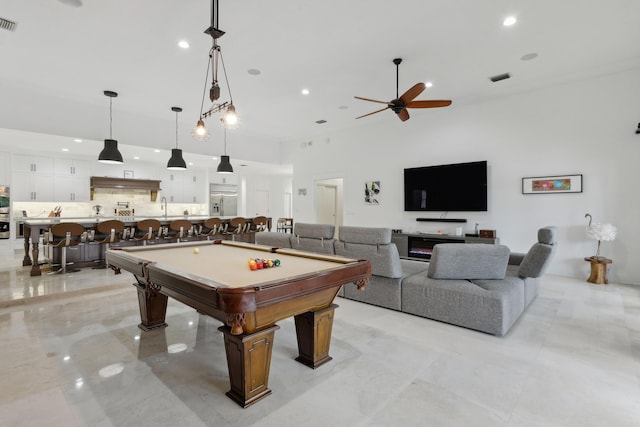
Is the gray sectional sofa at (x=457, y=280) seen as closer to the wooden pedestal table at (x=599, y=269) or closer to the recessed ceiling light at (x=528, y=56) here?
the wooden pedestal table at (x=599, y=269)

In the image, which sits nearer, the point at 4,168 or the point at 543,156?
the point at 543,156

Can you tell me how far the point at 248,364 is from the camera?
1.81m

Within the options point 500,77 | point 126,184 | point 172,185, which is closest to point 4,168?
point 126,184

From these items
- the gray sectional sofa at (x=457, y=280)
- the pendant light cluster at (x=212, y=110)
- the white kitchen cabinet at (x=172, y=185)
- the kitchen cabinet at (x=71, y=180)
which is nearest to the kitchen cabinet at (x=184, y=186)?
the white kitchen cabinet at (x=172, y=185)

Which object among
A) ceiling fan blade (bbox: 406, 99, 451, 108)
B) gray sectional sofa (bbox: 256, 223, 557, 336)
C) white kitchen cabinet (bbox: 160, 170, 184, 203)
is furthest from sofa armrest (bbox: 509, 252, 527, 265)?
white kitchen cabinet (bbox: 160, 170, 184, 203)

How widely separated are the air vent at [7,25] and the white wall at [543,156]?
A: 5816mm

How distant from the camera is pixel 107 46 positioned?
3.92 metres

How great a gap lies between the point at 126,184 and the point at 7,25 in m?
6.45

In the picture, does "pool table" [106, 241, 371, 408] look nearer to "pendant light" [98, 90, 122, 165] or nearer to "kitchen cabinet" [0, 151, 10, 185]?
"pendant light" [98, 90, 122, 165]

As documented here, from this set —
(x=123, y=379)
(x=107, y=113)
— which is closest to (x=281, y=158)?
(x=107, y=113)

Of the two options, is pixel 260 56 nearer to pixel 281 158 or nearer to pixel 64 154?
pixel 281 158

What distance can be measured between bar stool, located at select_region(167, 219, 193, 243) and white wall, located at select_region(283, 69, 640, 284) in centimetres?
425

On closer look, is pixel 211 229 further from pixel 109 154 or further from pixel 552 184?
pixel 552 184

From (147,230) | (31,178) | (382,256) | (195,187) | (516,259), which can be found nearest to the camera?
(382,256)
